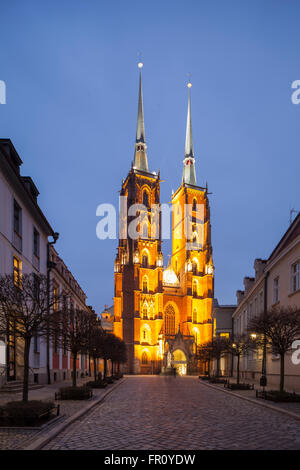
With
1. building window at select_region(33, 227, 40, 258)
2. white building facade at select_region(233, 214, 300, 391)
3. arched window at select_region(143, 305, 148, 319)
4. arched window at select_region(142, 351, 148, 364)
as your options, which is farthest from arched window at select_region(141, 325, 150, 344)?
building window at select_region(33, 227, 40, 258)

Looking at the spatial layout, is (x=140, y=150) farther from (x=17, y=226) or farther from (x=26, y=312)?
(x=26, y=312)

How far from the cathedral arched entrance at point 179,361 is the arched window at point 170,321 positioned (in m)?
7.99

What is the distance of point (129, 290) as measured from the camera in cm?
8769

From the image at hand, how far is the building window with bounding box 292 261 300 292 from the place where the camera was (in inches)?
966

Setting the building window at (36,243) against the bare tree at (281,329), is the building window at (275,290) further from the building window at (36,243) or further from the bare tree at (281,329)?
the building window at (36,243)

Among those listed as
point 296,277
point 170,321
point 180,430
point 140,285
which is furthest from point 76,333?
point 170,321

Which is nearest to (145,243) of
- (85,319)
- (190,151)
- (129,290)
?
(129,290)

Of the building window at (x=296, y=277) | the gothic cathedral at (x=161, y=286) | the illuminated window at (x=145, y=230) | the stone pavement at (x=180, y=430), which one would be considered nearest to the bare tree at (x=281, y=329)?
the stone pavement at (x=180, y=430)

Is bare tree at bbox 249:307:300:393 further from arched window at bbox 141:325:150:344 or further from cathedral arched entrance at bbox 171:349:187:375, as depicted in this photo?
arched window at bbox 141:325:150:344

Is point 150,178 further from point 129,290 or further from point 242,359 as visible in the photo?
point 242,359

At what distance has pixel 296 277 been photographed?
81.9 ft

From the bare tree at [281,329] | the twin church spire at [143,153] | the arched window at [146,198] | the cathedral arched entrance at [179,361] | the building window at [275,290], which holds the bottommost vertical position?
the cathedral arched entrance at [179,361]

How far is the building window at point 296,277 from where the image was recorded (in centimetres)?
2453
